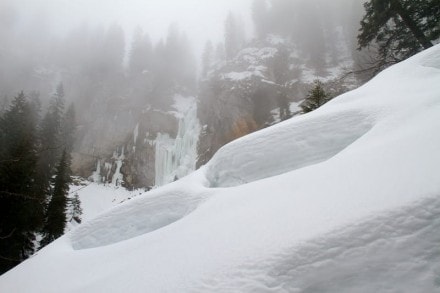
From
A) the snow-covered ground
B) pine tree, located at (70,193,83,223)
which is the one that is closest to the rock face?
the snow-covered ground

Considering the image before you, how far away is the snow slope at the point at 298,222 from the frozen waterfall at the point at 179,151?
37.8 metres

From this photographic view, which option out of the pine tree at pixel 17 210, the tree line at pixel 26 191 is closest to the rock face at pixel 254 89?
the tree line at pixel 26 191

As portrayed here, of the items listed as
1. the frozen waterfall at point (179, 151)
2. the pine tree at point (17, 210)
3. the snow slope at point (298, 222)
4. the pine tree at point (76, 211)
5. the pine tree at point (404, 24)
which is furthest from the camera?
the frozen waterfall at point (179, 151)

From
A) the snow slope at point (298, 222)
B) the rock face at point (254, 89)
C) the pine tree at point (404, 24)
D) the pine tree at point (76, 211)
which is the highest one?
the rock face at point (254, 89)

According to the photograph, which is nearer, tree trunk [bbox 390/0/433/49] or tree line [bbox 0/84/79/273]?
tree trunk [bbox 390/0/433/49]

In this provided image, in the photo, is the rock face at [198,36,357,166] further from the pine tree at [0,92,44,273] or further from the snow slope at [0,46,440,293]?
the snow slope at [0,46,440,293]

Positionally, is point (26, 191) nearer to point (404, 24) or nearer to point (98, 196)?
point (404, 24)

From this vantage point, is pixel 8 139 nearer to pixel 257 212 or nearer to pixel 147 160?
pixel 147 160

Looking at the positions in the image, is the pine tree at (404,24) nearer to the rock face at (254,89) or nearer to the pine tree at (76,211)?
the rock face at (254,89)

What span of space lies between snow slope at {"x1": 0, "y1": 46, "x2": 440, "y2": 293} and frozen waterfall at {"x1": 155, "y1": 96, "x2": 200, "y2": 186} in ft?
124

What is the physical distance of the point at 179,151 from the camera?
47.7m

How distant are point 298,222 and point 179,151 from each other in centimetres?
4598

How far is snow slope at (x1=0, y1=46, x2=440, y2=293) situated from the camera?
1854mm

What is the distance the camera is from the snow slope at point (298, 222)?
1.85 m
